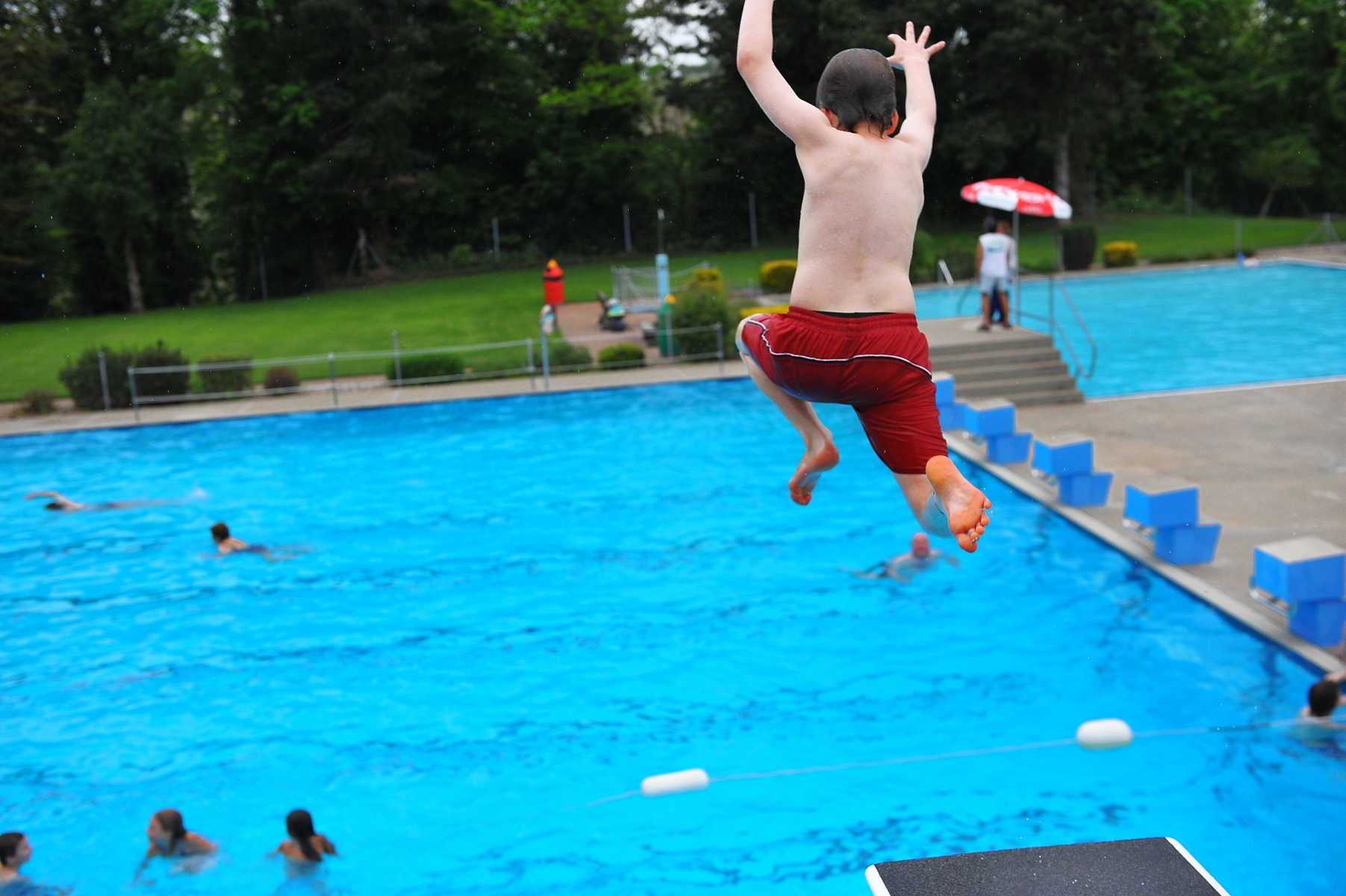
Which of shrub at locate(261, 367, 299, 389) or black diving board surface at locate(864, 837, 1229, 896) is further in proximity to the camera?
shrub at locate(261, 367, 299, 389)

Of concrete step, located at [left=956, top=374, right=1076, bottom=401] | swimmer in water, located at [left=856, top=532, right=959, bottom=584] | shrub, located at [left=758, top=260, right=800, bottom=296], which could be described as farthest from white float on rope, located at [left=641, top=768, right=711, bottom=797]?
shrub, located at [left=758, top=260, right=800, bottom=296]

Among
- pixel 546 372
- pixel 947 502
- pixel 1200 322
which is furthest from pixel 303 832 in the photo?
pixel 1200 322

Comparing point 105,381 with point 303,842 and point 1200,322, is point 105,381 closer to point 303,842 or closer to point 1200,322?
point 303,842

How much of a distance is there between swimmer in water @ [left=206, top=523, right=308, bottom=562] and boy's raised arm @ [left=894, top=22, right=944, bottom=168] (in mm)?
11053

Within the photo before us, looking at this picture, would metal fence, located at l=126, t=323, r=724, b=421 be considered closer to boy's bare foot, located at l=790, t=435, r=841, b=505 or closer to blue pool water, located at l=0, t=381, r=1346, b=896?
blue pool water, located at l=0, t=381, r=1346, b=896

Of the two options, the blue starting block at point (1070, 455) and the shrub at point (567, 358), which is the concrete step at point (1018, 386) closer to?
the blue starting block at point (1070, 455)

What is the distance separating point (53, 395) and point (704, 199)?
23484 millimetres

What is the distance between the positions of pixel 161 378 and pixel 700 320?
33.1ft

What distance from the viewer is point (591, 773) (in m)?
8.65

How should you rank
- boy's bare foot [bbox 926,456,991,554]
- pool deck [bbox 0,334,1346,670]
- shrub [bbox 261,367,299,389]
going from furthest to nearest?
shrub [bbox 261,367,299,389] < pool deck [bbox 0,334,1346,670] < boy's bare foot [bbox 926,456,991,554]

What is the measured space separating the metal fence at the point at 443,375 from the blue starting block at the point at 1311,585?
1300cm

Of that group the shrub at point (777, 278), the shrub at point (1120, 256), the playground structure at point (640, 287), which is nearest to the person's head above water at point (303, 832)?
the playground structure at point (640, 287)

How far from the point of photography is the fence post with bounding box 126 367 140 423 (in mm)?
19344

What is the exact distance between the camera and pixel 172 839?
296 inches
